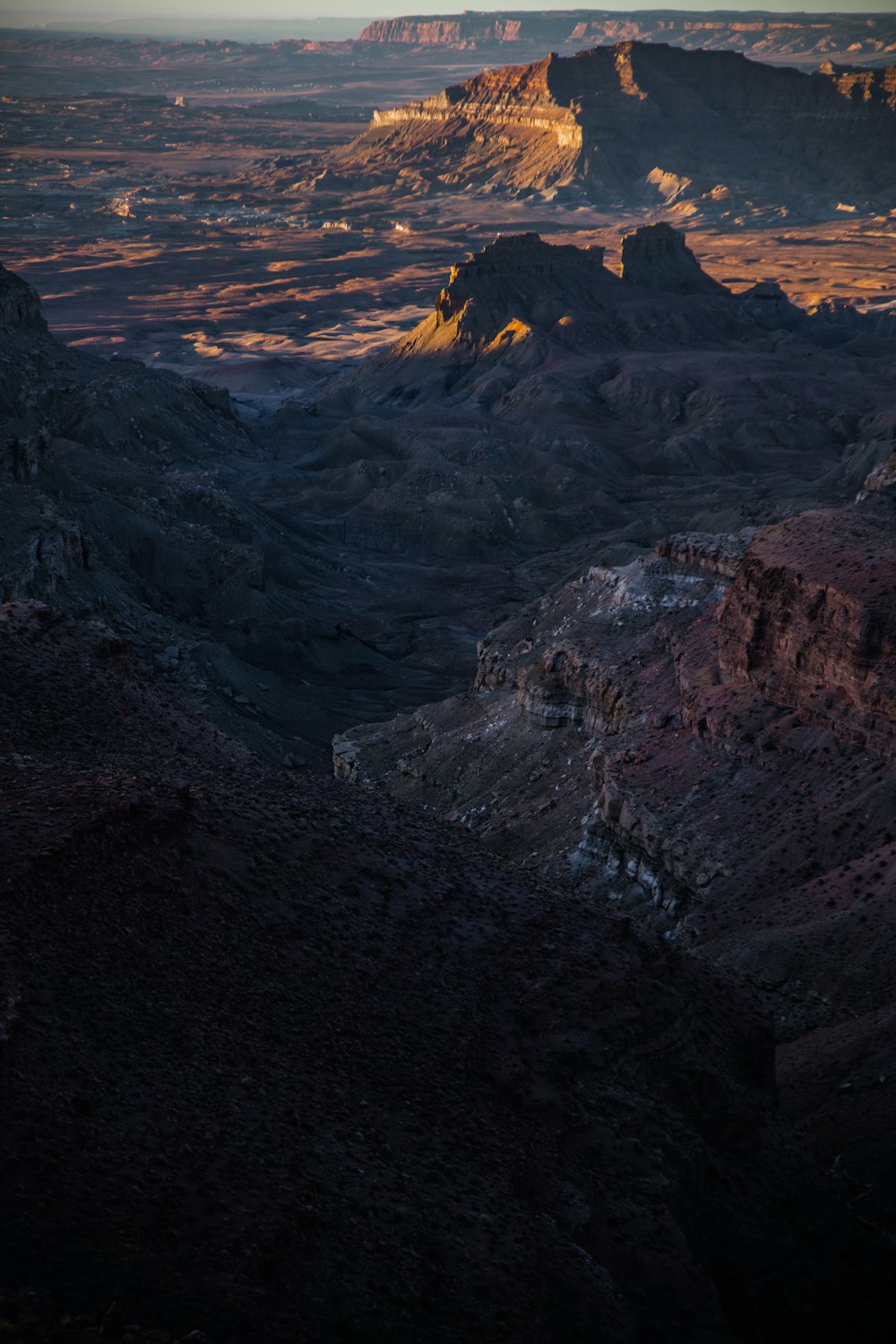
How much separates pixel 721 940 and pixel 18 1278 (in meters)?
20.2

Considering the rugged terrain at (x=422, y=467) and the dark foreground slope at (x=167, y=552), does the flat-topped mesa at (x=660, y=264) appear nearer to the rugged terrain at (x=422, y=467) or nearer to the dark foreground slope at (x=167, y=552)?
the rugged terrain at (x=422, y=467)

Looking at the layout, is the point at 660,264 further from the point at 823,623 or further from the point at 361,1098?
the point at 361,1098

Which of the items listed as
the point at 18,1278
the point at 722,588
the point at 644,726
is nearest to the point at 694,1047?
the point at 18,1278

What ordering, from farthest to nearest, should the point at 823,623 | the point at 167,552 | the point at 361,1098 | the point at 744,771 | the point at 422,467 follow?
the point at 422,467 → the point at 167,552 → the point at 744,771 → the point at 823,623 → the point at 361,1098

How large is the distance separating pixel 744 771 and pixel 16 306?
218 feet

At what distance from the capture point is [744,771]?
36.1 m

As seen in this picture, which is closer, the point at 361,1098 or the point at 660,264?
the point at 361,1098

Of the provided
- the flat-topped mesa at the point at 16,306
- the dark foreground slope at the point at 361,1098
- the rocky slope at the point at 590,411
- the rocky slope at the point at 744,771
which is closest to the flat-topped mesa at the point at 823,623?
the rocky slope at the point at 744,771

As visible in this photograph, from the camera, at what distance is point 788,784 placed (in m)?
34.8

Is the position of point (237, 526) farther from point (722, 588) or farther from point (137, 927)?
point (137, 927)

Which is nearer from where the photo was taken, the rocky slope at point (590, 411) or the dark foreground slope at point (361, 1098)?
the dark foreground slope at point (361, 1098)

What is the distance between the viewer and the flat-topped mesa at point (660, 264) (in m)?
143

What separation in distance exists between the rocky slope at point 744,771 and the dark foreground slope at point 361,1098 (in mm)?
3467

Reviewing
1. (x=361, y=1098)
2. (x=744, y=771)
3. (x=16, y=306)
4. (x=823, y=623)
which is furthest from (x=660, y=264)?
(x=361, y=1098)
